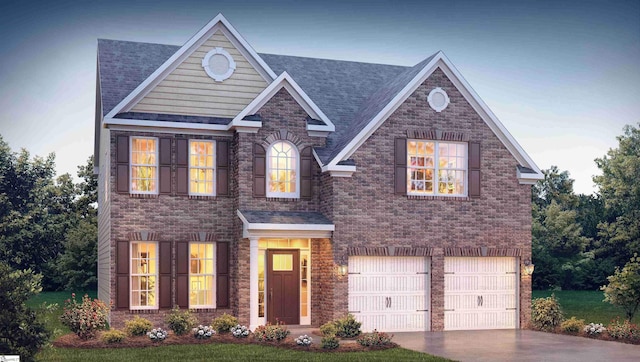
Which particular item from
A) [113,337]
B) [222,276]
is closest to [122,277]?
[222,276]

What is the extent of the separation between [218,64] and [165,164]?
3.61 meters

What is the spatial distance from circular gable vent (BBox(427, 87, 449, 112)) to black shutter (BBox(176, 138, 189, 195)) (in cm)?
755

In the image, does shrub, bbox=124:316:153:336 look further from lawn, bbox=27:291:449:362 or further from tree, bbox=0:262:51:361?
tree, bbox=0:262:51:361

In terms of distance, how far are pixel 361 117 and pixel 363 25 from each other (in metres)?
2.92

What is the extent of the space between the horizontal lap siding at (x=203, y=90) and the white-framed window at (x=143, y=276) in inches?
162

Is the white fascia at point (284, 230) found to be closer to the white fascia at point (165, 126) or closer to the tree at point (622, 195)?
the white fascia at point (165, 126)

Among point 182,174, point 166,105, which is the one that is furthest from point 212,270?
point 166,105

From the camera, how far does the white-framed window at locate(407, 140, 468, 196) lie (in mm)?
24375

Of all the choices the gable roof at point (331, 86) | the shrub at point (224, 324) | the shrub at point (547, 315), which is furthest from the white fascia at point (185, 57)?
the shrub at point (547, 315)

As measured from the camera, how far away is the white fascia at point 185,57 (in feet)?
76.1

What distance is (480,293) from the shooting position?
2488 cm

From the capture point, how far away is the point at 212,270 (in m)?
23.8

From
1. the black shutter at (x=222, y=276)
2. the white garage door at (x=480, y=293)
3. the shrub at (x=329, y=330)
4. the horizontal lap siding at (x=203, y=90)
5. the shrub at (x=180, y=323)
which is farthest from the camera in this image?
the white garage door at (x=480, y=293)

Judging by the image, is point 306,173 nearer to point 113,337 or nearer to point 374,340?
point 374,340
